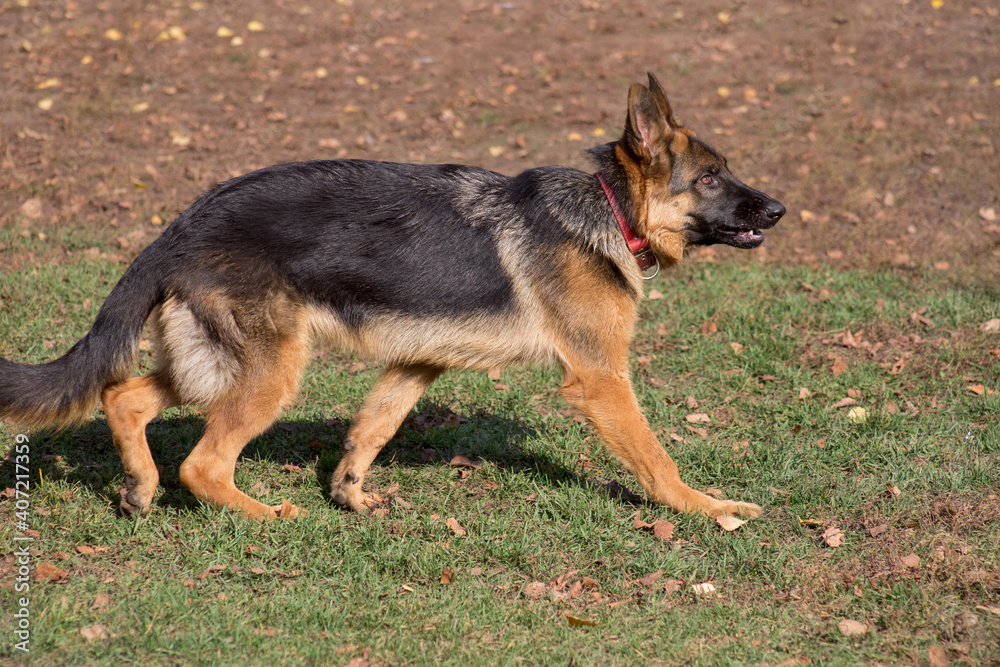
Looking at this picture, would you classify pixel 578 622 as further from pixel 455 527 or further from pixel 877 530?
pixel 877 530

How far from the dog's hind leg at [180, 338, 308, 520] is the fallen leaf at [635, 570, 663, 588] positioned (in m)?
2.16

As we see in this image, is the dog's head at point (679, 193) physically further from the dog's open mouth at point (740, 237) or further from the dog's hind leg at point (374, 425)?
the dog's hind leg at point (374, 425)

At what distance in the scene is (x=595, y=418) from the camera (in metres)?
5.01

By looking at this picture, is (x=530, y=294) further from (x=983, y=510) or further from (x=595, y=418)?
(x=983, y=510)

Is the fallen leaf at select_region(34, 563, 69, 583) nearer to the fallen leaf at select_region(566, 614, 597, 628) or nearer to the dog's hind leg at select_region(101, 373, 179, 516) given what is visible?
A: the dog's hind leg at select_region(101, 373, 179, 516)

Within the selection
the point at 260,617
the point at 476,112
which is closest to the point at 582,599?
the point at 260,617

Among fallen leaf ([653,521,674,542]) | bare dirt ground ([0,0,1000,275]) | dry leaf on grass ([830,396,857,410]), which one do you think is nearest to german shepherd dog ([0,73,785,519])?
fallen leaf ([653,521,674,542])

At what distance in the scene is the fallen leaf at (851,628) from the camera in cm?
410

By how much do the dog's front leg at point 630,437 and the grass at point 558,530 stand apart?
0.13 m

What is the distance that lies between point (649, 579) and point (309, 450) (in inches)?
102

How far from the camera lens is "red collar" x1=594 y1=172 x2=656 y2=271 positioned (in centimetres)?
506

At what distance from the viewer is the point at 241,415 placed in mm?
4703

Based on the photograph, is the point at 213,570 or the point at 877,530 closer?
the point at 213,570

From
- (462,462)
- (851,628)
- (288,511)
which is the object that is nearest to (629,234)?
(462,462)
